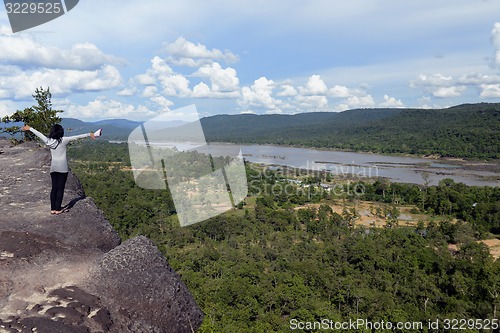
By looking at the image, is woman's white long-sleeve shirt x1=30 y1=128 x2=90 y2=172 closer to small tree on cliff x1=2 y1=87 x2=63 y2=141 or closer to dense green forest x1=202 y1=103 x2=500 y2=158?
small tree on cliff x1=2 y1=87 x2=63 y2=141

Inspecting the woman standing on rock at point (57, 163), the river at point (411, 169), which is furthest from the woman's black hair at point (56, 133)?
the river at point (411, 169)

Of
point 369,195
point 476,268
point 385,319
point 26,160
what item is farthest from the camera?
point 369,195

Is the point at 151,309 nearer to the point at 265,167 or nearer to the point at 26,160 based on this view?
the point at 26,160

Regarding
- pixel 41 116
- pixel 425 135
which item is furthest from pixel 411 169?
pixel 41 116

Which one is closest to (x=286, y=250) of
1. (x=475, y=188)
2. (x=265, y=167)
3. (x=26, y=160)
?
(x=26, y=160)

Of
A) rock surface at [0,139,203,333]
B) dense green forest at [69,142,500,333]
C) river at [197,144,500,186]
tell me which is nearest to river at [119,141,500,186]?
river at [197,144,500,186]

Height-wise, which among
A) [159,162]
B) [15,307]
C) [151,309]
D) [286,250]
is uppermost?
[159,162]

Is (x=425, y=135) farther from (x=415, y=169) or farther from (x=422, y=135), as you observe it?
(x=415, y=169)

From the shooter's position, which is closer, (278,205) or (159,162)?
(159,162)

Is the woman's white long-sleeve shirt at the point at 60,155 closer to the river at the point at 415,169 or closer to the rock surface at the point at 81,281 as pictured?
the rock surface at the point at 81,281
